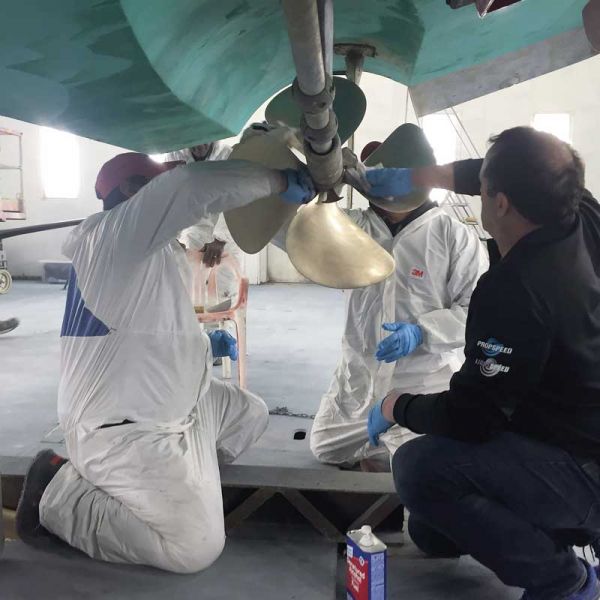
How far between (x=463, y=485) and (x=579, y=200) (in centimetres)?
77

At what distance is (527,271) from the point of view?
4.63 ft

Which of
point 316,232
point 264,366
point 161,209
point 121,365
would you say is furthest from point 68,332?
point 264,366

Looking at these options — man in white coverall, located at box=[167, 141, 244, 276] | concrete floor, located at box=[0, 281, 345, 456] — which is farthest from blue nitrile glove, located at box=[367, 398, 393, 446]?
man in white coverall, located at box=[167, 141, 244, 276]

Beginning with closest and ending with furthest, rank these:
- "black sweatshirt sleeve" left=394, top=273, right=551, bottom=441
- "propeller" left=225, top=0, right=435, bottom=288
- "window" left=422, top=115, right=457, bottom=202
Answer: "black sweatshirt sleeve" left=394, top=273, right=551, bottom=441, "propeller" left=225, top=0, right=435, bottom=288, "window" left=422, top=115, right=457, bottom=202

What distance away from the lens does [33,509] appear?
194cm

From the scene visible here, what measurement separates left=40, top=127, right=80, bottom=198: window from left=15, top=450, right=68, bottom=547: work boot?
342 inches

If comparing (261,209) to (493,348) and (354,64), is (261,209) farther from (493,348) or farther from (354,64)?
(493,348)

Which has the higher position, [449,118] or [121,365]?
[449,118]

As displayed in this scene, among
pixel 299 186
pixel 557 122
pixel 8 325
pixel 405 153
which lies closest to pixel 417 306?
Result: pixel 405 153

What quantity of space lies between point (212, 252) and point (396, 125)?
243 inches

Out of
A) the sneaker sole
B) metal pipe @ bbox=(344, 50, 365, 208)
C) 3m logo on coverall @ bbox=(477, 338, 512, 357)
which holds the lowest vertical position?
the sneaker sole

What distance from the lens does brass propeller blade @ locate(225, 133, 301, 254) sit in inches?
77.7

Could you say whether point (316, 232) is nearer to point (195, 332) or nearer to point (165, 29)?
point (195, 332)

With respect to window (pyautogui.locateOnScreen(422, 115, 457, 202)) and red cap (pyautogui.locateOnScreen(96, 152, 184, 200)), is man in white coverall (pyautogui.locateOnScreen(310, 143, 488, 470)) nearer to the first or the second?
red cap (pyautogui.locateOnScreen(96, 152, 184, 200))
